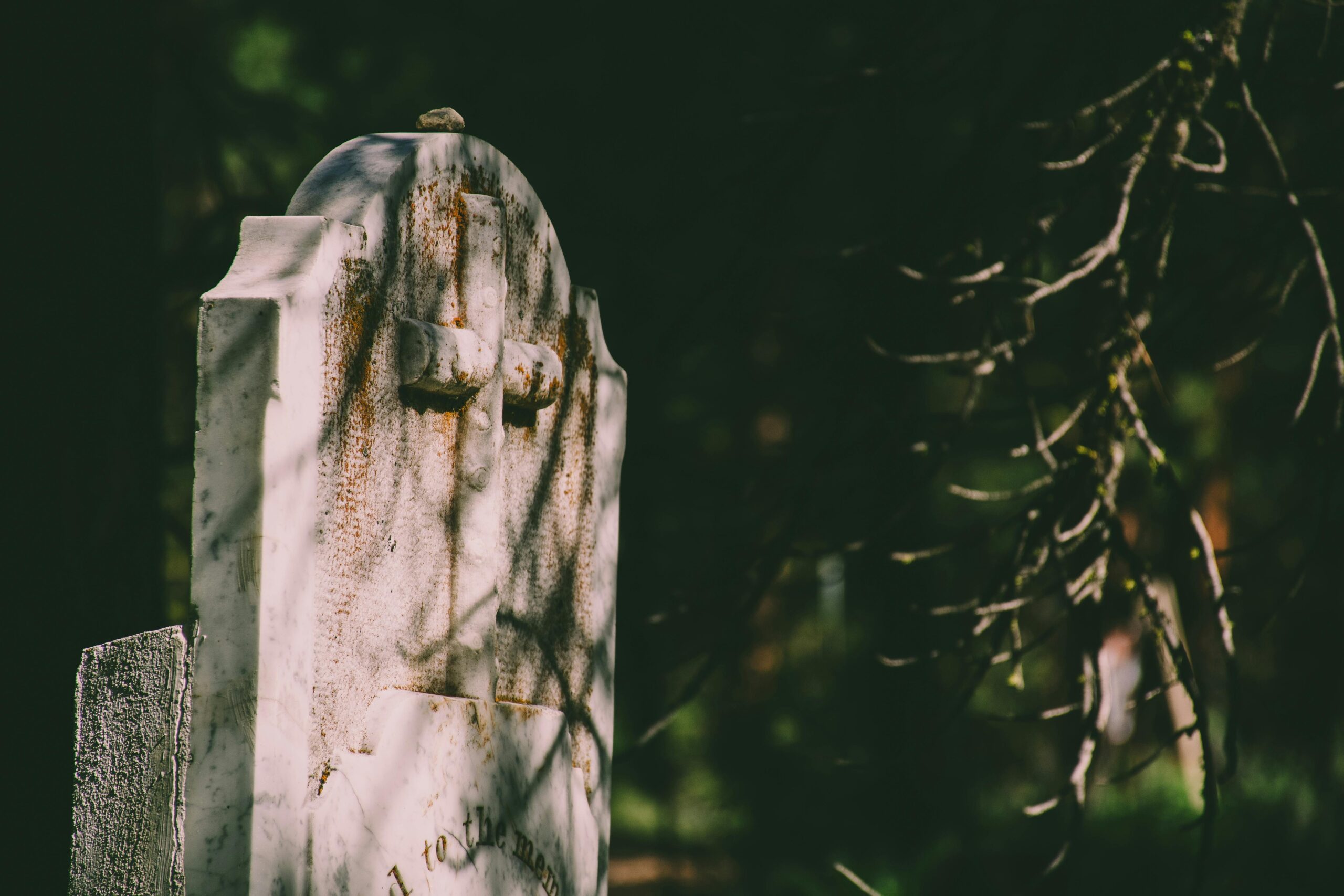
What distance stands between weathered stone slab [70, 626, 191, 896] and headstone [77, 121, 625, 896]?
0.05 metres

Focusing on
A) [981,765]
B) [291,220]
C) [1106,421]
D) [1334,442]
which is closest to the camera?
[291,220]

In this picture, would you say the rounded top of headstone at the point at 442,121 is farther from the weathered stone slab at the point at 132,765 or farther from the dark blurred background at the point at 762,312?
the dark blurred background at the point at 762,312

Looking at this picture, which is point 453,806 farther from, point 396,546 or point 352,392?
point 352,392

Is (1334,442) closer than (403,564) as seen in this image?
No

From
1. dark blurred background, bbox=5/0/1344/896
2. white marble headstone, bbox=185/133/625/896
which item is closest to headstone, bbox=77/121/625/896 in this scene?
white marble headstone, bbox=185/133/625/896

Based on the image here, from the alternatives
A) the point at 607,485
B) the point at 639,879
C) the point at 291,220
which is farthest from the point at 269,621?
the point at 639,879

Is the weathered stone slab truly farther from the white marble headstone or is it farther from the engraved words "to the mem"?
the engraved words "to the mem"

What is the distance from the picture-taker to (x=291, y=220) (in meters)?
1.67

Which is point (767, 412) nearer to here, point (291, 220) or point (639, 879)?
point (639, 879)

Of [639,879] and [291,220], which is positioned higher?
[291,220]

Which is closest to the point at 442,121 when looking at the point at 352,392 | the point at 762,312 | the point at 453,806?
the point at 352,392

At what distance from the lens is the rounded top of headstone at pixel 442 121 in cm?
214

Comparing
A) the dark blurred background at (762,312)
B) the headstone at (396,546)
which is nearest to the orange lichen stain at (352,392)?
the headstone at (396,546)

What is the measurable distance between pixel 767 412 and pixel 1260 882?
7.72 m
